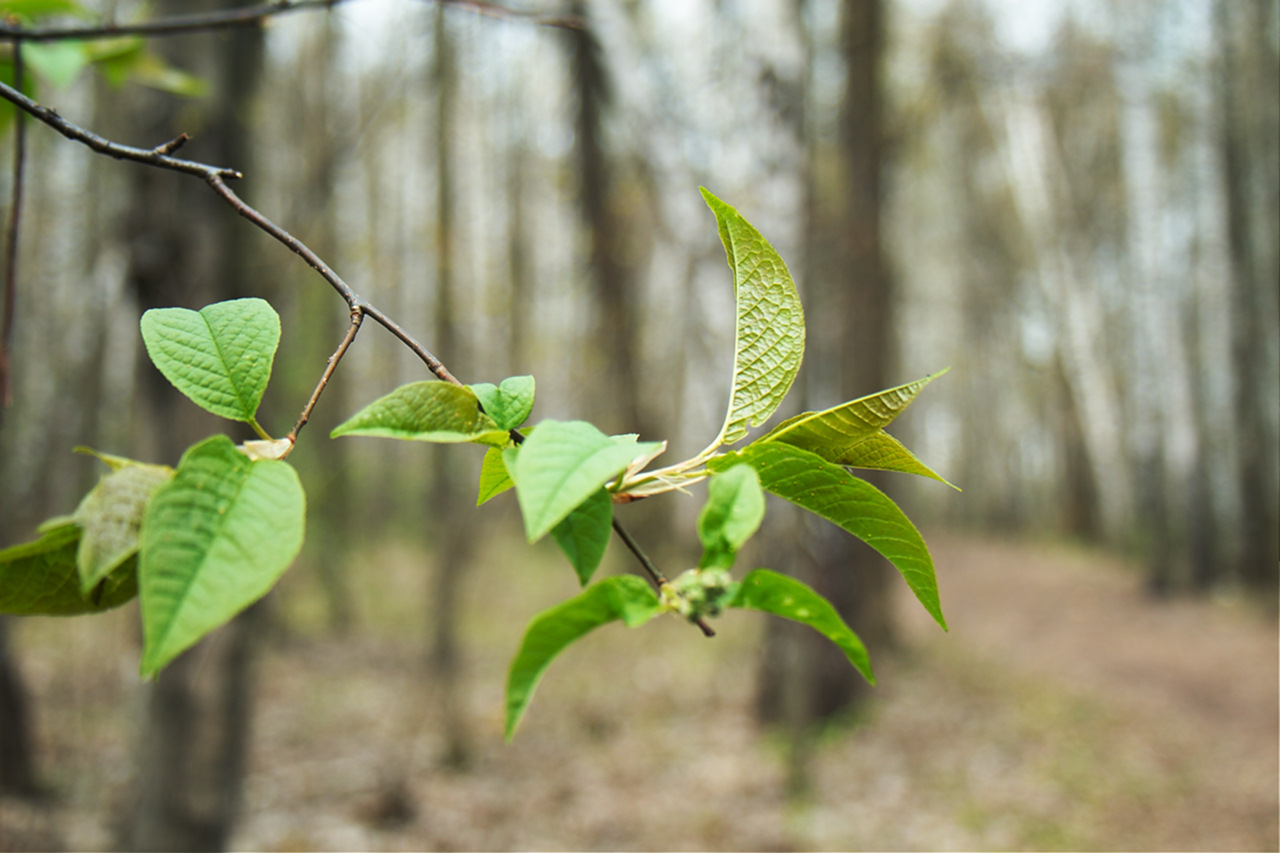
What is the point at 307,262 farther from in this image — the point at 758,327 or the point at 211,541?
the point at 758,327

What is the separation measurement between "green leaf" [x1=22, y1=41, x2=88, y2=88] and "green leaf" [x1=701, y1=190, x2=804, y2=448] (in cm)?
122

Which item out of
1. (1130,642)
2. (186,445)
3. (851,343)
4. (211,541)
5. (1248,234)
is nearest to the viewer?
(211,541)

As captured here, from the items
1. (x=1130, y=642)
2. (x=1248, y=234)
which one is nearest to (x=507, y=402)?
(x=1130, y=642)

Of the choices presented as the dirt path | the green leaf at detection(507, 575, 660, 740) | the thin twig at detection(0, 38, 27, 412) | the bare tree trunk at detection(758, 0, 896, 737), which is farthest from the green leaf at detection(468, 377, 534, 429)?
the dirt path

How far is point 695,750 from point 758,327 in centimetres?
552

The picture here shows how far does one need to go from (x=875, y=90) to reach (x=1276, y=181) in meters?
10.0

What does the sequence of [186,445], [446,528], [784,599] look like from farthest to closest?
1. [446,528]
2. [186,445]
3. [784,599]

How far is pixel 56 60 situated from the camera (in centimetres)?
115

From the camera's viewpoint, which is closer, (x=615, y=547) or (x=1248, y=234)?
(x=615, y=547)

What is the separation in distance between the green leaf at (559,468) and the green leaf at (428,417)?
→ 62mm

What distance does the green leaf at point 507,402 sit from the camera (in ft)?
1.70

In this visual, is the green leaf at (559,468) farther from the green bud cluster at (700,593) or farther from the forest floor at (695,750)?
the forest floor at (695,750)

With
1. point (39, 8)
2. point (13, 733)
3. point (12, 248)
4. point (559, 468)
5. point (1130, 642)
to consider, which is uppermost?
point (39, 8)

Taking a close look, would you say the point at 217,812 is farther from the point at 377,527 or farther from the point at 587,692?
the point at 377,527
